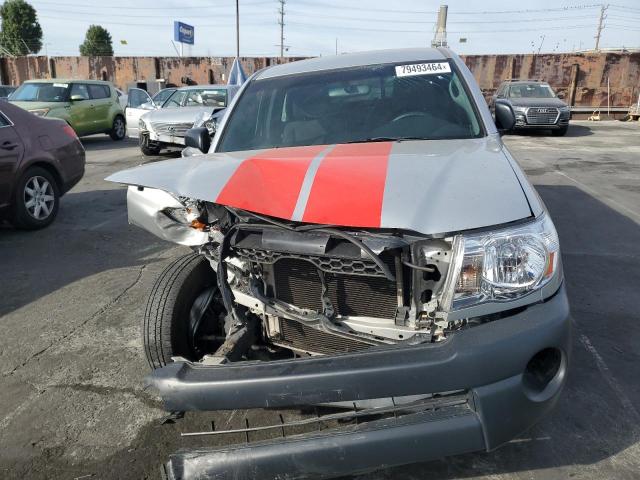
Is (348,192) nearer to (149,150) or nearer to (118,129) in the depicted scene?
(149,150)

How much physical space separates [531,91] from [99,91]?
13.0 m

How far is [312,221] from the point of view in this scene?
1812mm

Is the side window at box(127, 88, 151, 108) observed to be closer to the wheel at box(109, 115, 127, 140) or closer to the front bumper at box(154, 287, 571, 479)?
the wheel at box(109, 115, 127, 140)

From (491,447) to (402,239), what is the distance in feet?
2.51

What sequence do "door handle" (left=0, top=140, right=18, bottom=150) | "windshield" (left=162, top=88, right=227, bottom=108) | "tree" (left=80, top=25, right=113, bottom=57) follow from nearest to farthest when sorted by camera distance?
"door handle" (left=0, top=140, right=18, bottom=150)
"windshield" (left=162, top=88, right=227, bottom=108)
"tree" (left=80, top=25, right=113, bottom=57)

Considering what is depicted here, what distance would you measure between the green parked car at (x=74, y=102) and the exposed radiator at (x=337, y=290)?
479 inches

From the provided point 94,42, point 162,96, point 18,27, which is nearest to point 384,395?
point 162,96

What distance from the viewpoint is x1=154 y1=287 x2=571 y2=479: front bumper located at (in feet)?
5.32

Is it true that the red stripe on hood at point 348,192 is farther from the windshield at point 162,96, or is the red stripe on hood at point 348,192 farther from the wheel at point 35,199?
the windshield at point 162,96

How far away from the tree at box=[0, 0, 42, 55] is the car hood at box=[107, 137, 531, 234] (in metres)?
60.9

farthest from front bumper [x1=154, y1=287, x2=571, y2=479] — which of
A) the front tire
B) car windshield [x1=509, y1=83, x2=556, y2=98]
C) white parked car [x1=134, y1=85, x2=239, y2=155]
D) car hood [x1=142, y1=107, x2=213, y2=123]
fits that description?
car windshield [x1=509, y1=83, x2=556, y2=98]

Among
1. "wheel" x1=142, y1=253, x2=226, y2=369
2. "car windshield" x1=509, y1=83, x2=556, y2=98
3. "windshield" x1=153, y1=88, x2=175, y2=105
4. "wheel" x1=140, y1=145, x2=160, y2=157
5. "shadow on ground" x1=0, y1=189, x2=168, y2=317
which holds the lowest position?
"shadow on ground" x1=0, y1=189, x2=168, y2=317

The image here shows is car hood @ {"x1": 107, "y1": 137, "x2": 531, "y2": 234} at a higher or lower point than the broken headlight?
higher

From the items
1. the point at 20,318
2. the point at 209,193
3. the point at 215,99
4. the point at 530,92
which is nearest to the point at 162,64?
the point at 215,99
